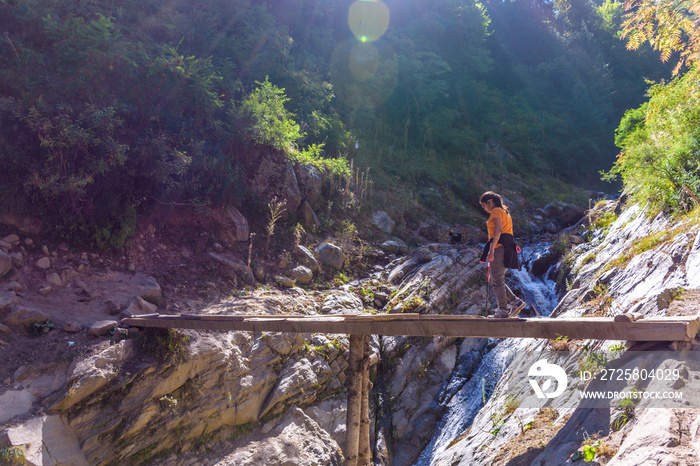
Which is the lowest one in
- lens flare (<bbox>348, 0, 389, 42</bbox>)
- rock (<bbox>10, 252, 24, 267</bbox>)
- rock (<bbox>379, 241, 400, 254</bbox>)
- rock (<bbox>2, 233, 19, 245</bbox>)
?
rock (<bbox>10, 252, 24, 267</bbox>)

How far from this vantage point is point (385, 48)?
1033 inches

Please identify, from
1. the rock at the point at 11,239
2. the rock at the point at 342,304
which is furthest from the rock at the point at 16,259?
the rock at the point at 342,304

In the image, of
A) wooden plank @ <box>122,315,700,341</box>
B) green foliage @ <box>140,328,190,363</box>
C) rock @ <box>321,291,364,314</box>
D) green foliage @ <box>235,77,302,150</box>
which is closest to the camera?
wooden plank @ <box>122,315,700,341</box>

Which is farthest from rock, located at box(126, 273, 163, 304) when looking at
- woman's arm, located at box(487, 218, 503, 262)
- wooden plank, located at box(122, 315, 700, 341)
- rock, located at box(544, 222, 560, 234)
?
rock, located at box(544, 222, 560, 234)

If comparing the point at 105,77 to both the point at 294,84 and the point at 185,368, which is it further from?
the point at 294,84

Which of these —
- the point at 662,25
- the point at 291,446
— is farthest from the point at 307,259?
the point at 662,25

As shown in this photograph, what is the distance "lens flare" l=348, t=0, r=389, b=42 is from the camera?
1021 inches

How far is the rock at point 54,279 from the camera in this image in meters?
6.62

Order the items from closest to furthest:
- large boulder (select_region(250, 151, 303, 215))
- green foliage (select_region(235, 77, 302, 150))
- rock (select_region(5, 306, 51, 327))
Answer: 1. rock (select_region(5, 306, 51, 327))
2. green foliage (select_region(235, 77, 302, 150))
3. large boulder (select_region(250, 151, 303, 215))

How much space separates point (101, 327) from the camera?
591 centimetres

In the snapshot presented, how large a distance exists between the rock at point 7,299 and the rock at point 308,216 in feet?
24.0

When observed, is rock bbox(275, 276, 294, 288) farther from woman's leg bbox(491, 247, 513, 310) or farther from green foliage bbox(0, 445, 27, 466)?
green foliage bbox(0, 445, 27, 466)

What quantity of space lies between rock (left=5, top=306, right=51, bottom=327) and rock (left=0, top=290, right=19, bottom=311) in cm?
18

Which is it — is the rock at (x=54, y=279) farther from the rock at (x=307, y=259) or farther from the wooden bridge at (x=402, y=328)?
the rock at (x=307, y=259)
